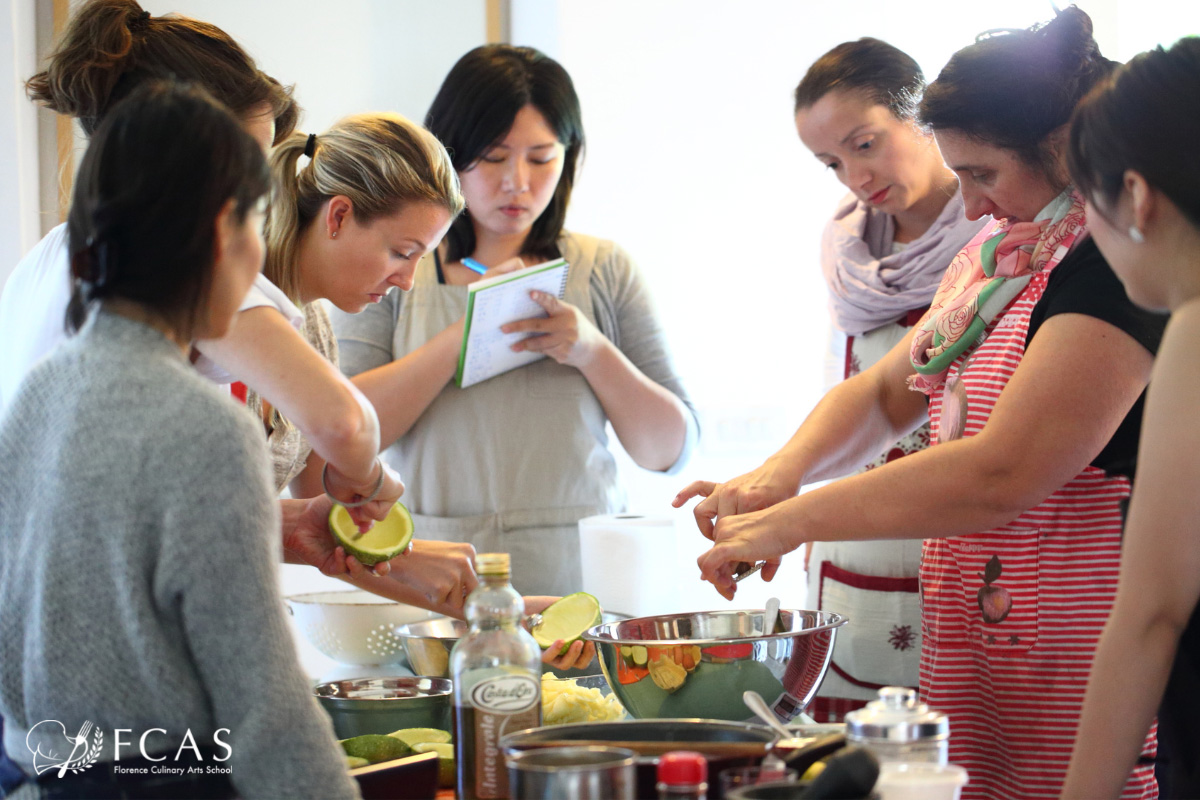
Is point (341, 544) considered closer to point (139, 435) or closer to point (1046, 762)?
point (139, 435)

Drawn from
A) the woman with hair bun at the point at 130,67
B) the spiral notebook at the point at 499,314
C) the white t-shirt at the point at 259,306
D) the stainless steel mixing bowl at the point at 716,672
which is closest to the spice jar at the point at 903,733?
the stainless steel mixing bowl at the point at 716,672

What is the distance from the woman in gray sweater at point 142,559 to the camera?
718mm

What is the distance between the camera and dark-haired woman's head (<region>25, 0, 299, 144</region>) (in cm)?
120

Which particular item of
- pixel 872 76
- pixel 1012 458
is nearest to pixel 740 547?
pixel 1012 458

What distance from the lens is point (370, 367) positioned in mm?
2053

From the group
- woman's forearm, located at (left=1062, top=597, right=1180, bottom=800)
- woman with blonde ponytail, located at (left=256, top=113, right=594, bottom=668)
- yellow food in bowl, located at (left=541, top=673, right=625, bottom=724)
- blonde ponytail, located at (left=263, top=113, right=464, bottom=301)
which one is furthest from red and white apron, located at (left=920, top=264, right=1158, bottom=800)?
blonde ponytail, located at (left=263, top=113, right=464, bottom=301)

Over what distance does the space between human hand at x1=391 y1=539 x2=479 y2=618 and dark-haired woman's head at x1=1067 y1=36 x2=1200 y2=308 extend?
83 cm

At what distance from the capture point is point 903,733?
81cm

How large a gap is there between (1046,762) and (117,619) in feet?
3.17

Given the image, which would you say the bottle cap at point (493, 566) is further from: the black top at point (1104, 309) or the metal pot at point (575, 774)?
the black top at point (1104, 309)

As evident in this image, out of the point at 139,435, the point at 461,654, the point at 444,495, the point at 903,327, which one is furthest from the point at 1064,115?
the point at 444,495

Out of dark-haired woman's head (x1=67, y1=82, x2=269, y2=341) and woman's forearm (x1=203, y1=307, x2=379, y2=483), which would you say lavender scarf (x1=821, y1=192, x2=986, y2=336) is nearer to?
woman's forearm (x1=203, y1=307, x2=379, y2=483)

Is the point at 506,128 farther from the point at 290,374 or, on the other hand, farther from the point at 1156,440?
the point at 1156,440

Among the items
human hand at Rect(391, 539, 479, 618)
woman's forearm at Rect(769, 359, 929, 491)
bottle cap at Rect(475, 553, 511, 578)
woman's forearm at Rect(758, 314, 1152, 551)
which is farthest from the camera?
woman's forearm at Rect(769, 359, 929, 491)
